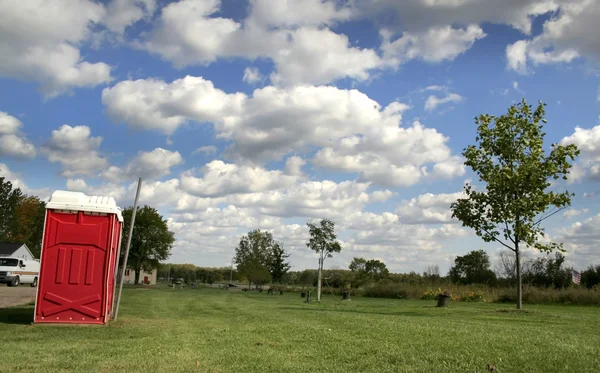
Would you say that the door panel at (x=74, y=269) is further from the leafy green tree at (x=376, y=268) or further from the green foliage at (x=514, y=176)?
the leafy green tree at (x=376, y=268)

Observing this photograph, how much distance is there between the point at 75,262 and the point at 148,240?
200 ft

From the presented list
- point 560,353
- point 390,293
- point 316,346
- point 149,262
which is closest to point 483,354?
point 560,353

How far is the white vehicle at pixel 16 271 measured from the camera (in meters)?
42.7

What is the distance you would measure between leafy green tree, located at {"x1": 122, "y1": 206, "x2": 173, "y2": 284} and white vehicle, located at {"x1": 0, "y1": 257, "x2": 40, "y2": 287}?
24.7 m

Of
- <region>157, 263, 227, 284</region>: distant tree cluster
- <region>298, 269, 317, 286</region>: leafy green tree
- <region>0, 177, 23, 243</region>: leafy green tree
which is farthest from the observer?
<region>157, 263, 227, 284</region>: distant tree cluster

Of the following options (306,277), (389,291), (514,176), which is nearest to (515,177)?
(514,176)

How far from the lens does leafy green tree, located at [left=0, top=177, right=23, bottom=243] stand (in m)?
70.6

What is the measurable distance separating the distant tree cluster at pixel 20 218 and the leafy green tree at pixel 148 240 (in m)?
12.5

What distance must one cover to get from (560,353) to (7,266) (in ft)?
147

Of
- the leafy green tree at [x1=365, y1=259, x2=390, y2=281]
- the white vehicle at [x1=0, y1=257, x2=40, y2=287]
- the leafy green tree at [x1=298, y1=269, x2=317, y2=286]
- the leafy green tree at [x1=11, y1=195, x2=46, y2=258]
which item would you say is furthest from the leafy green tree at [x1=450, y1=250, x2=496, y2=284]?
the leafy green tree at [x1=11, y1=195, x2=46, y2=258]

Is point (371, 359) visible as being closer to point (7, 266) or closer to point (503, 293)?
point (503, 293)

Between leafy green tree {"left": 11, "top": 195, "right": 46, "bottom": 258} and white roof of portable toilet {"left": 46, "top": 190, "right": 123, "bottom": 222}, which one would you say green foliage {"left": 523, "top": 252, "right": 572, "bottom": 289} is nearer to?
white roof of portable toilet {"left": 46, "top": 190, "right": 123, "bottom": 222}

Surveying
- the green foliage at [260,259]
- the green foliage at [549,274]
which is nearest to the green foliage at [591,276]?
the green foliage at [549,274]

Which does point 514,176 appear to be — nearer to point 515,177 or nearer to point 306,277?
point 515,177
